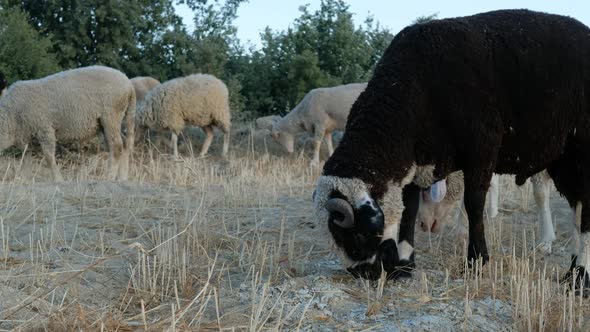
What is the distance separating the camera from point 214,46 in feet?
76.2

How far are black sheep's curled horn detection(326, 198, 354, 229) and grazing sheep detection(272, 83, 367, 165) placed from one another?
1354 centimetres

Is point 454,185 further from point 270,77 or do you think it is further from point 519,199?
point 270,77

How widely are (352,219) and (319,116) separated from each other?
14.7m

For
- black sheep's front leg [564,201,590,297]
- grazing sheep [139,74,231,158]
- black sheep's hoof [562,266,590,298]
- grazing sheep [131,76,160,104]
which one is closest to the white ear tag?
black sheep's front leg [564,201,590,297]

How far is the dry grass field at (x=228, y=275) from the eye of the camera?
4539mm

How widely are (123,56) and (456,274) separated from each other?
19.0 m

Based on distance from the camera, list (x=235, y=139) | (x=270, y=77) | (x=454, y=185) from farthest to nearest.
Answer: (x=270, y=77)
(x=235, y=139)
(x=454, y=185)

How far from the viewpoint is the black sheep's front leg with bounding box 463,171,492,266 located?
19.2 feet

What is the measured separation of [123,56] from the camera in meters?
23.4

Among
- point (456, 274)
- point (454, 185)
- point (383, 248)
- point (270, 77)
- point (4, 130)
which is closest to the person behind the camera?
point (383, 248)

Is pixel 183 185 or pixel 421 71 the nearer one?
pixel 421 71

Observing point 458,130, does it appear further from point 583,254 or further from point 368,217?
point 583,254

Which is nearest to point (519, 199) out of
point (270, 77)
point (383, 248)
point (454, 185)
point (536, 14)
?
point (454, 185)

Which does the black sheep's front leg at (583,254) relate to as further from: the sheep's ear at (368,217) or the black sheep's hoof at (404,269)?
the sheep's ear at (368,217)
